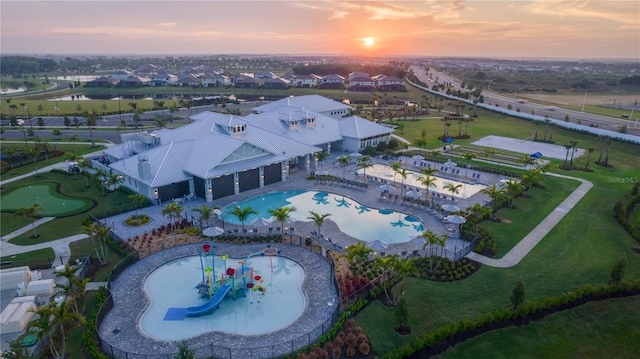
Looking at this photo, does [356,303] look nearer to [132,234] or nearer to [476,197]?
[132,234]

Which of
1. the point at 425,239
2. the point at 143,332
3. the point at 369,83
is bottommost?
the point at 143,332

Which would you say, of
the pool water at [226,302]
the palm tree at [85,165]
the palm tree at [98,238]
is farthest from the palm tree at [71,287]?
the palm tree at [85,165]

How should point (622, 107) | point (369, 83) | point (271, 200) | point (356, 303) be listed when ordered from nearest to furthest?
point (356, 303)
point (271, 200)
point (622, 107)
point (369, 83)

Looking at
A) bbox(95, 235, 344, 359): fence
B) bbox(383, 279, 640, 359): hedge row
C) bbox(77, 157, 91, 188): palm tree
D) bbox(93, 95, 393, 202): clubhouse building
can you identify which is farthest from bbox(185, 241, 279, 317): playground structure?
bbox(77, 157, 91, 188): palm tree

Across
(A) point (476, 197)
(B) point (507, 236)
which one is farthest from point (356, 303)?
(A) point (476, 197)

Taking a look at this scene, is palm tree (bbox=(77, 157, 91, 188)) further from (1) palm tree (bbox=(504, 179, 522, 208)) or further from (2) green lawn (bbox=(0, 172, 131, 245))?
(1) palm tree (bbox=(504, 179, 522, 208))

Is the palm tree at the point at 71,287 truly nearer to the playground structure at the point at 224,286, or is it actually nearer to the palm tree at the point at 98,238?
the palm tree at the point at 98,238
